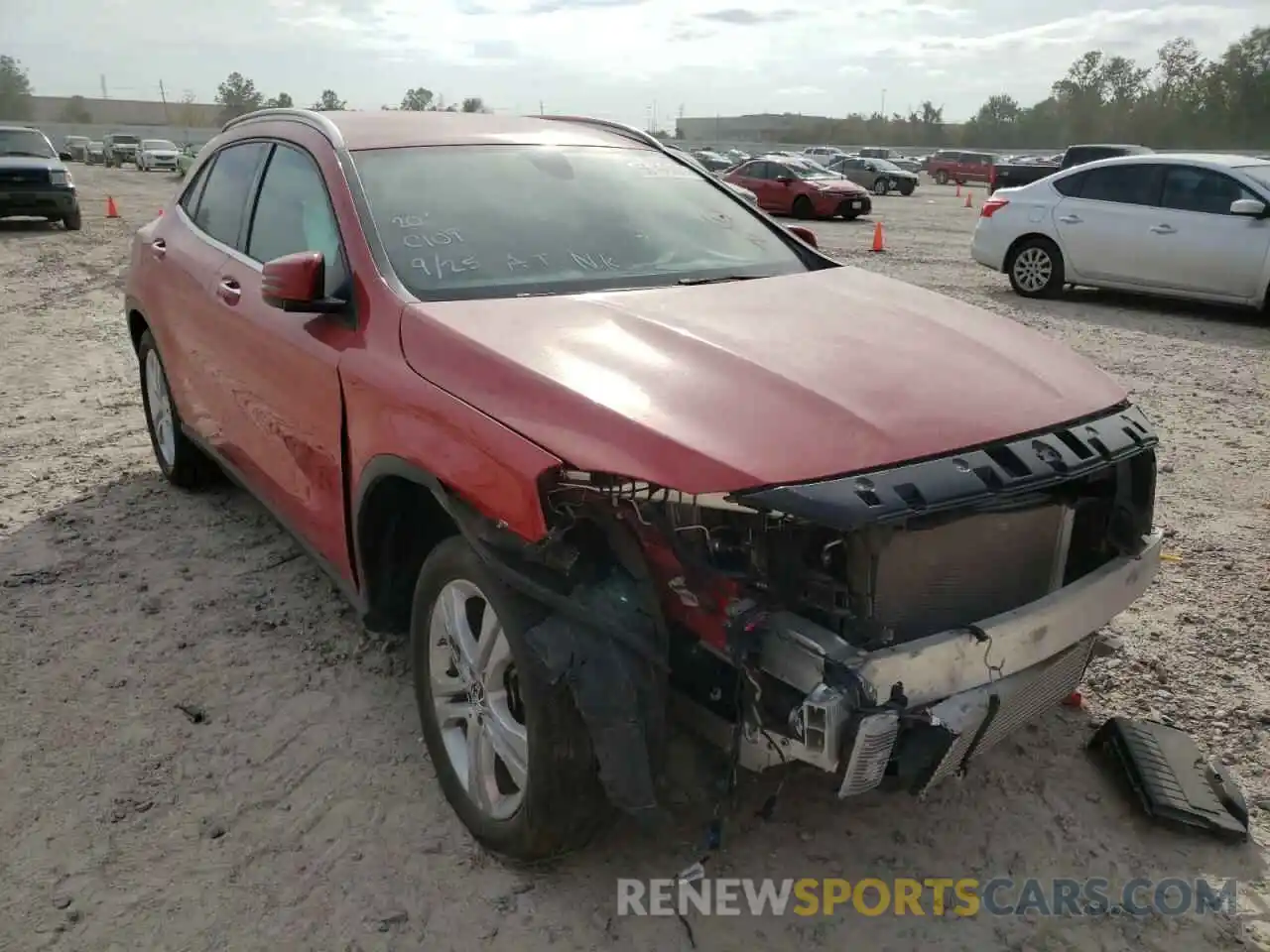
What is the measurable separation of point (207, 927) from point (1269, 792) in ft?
9.49

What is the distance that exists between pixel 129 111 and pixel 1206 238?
134 m

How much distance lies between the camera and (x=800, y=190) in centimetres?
2400

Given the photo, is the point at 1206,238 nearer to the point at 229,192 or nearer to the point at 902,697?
the point at 229,192

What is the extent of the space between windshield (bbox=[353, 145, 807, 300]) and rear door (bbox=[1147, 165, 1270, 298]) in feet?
25.6

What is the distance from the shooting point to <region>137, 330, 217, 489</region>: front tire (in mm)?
4902

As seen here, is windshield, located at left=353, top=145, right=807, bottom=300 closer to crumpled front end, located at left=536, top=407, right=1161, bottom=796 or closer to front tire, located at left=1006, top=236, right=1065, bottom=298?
crumpled front end, located at left=536, top=407, right=1161, bottom=796

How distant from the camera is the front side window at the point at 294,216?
10.3 ft

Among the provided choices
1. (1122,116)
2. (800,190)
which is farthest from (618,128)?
(1122,116)

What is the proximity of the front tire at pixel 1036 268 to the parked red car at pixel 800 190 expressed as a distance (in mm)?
12647

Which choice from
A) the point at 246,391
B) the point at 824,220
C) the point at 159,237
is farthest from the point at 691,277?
the point at 824,220

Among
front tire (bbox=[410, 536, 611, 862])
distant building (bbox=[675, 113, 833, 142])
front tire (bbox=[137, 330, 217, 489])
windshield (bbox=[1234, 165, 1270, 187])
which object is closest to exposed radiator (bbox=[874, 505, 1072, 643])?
front tire (bbox=[410, 536, 611, 862])

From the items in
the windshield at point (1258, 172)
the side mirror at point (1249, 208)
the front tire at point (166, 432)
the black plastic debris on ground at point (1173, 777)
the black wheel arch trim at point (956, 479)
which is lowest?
the black plastic debris on ground at point (1173, 777)

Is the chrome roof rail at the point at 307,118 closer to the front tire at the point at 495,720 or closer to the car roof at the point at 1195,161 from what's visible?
the front tire at the point at 495,720

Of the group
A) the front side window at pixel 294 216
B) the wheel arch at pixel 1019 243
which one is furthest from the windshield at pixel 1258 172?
the front side window at pixel 294 216
